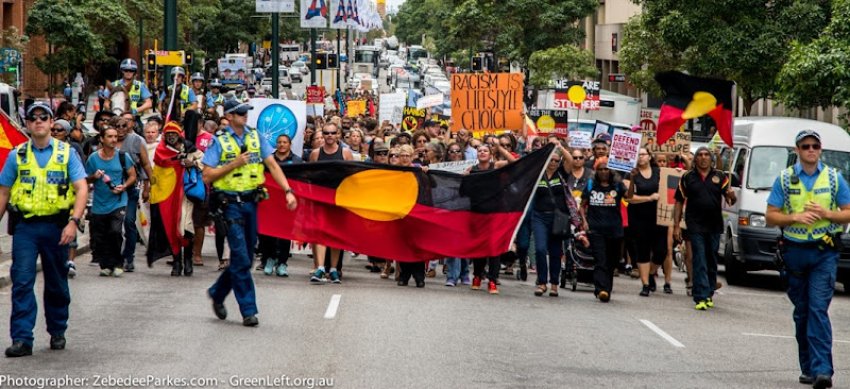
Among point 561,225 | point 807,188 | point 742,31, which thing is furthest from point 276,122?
point 742,31

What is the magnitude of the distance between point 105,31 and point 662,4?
29.9m

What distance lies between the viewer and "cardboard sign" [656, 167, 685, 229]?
1727cm

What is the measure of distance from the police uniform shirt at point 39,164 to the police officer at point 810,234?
5097mm

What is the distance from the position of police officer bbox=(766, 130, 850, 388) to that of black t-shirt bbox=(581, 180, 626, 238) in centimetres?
558

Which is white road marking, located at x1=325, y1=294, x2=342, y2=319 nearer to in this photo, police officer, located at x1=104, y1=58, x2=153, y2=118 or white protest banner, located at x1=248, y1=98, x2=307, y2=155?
white protest banner, located at x1=248, y1=98, x2=307, y2=155

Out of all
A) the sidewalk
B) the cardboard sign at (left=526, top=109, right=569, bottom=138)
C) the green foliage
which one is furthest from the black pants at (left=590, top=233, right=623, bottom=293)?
the green foliage

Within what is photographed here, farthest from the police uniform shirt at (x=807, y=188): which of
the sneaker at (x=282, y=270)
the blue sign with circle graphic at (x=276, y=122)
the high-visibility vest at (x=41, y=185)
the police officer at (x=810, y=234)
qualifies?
the blue sign with circle graphic at (x=276, y=122)

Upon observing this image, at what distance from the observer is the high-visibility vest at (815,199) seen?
1012 centimetres

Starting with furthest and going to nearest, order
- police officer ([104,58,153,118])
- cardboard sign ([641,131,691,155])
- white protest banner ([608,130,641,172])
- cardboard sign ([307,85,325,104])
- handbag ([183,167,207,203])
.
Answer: cardboard sign ([307,85,325,104])
cardboard sign ([641,131,691,155])
police officer ([104,58,153,118])
white protest banner ([608,130,641,172])
handbag ([183,167,207,203])

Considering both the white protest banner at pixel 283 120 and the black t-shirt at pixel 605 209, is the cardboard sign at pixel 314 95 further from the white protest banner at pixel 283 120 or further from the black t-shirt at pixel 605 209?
the black t-shirt at pixel 605 209

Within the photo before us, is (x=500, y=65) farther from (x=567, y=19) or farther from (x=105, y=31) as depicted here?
(x=105, y=31)

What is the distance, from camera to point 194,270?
55.0 ft

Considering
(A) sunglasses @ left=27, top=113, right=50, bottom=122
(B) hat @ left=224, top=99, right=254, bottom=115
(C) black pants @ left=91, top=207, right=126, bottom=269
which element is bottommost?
(C) black pants @ left=91, top=207, right=126, bottom=269

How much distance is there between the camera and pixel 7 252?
17.2 meters
